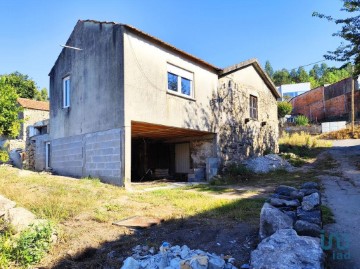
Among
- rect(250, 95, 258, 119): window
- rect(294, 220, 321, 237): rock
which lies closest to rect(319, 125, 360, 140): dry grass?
rect(250, 95, 258, 119): window

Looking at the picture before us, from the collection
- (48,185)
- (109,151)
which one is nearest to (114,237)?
(48,185)

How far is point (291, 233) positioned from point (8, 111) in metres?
13.7

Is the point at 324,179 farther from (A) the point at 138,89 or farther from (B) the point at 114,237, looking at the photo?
(B) the point at 114,237

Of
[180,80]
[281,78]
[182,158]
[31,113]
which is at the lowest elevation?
[182,158]

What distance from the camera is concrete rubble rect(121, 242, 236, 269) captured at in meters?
3.52

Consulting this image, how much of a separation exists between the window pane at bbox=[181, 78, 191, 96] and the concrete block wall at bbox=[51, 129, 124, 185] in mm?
3686

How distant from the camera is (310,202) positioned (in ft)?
14.6

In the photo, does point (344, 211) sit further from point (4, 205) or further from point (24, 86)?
point (24, 86)

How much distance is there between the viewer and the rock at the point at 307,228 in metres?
3.68

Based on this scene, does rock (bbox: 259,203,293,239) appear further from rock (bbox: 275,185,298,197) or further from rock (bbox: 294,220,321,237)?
rock (bbox: 275,185,298,197)

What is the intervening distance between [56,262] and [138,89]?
691 centimetres

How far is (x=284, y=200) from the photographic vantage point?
15.6 feet

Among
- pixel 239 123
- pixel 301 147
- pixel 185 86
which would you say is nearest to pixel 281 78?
pixel 301 147

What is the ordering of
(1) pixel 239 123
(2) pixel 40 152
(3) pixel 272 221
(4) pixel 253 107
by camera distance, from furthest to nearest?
1. (4) pixel 253 107
2. (2) pixel 40 152
3. (1) pixel 239 123
4. (3) pixel 272 221
